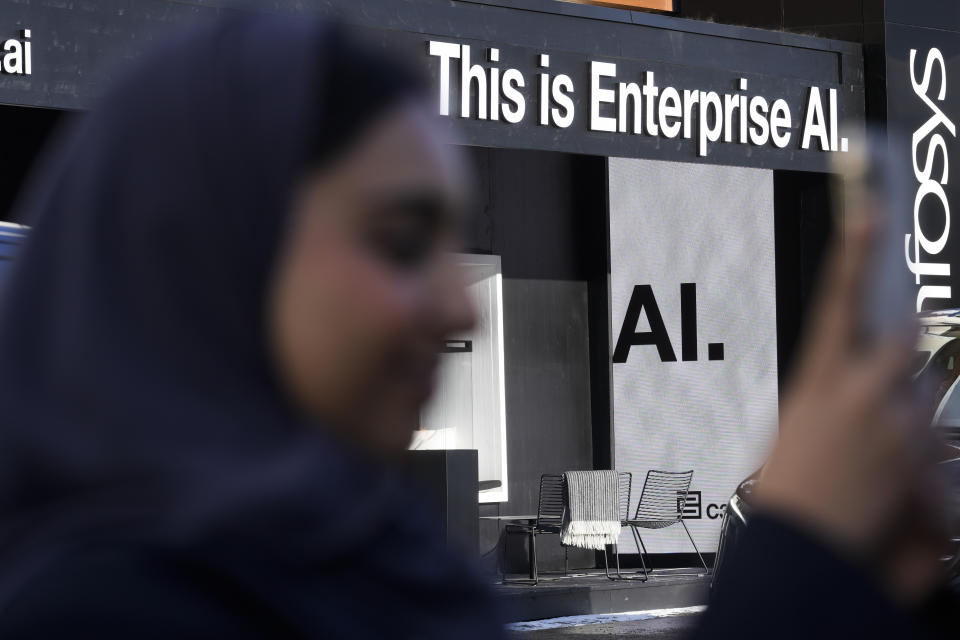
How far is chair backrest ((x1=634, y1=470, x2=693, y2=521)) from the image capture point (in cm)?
1280

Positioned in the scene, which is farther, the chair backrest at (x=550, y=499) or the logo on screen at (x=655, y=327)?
the logo on screen at (x=655, y=327)

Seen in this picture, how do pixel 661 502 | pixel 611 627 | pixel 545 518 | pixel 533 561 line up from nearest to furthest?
pixel 611 627 < pixel 533 561 < pixel 545 518 < pixel 661 502

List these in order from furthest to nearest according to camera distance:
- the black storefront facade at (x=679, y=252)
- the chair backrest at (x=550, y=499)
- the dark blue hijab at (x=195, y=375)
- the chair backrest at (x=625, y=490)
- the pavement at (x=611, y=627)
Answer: the chair backrest at (x=625, y=490) → the chair backrest at (x=550, y=499) → the black storefront facade at (x=679, y=252) → the pavement at (x=611, y=627) → the dark blue hijab at (x=195, y=375)

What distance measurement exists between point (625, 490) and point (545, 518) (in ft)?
3.26

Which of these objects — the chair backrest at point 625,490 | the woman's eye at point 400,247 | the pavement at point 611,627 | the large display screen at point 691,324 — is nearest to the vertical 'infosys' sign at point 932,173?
the large display screen at point 691,324

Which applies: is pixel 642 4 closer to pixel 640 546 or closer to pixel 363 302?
pixel 640 546

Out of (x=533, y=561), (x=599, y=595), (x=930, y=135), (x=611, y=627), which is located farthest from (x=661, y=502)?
(x=930, y=135)

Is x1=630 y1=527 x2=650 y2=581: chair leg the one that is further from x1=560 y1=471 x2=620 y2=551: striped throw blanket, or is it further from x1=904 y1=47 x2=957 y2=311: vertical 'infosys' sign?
x1=904 y1=47 x2=957 y2=311: vertical 'infosys' sign

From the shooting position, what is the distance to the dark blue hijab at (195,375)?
26.9 inches

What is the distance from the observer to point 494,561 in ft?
42.9

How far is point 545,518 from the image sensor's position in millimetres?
12664

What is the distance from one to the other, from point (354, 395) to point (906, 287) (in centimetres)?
24

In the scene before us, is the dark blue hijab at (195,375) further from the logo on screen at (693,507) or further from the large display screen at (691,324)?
the logo on screen at (693,507)

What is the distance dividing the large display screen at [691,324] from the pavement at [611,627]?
228 centimetres
